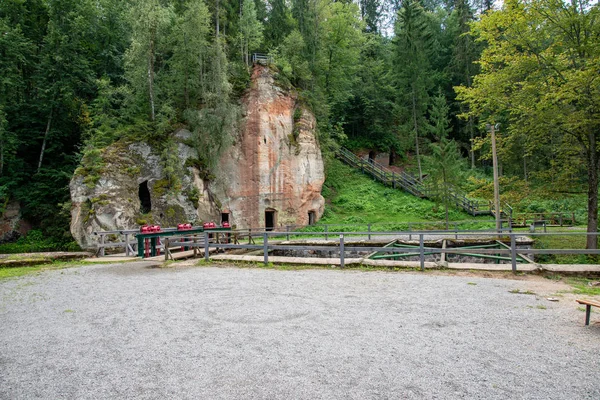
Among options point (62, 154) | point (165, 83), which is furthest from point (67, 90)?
point (165, 83)

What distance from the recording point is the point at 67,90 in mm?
27078

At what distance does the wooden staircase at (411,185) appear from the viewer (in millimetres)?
27969

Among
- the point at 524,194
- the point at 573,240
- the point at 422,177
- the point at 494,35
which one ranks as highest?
the point at 494,35

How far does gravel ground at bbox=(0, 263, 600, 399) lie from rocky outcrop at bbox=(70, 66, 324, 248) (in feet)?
40.5

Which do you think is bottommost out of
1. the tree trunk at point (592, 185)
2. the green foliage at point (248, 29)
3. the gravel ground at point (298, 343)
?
the gravel ground at point (298, 343)

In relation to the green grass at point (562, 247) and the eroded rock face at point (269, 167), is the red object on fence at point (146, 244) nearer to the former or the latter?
the eroded rock face at point (269, 167)

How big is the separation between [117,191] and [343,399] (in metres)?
19.9

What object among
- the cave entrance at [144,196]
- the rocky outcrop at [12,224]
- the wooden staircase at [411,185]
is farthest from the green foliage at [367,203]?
the rocky outcrop at [12,224]

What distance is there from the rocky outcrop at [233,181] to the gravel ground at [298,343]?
12.4 meters

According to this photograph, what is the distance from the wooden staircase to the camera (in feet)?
91.8

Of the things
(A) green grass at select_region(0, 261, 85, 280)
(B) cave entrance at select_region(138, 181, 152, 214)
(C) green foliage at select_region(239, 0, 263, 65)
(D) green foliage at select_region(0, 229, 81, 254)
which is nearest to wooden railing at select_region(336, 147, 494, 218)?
(C) green foliage at select_region(239, 0, 263, 65)

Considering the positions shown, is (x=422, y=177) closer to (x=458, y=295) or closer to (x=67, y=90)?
(x=458, y=295)

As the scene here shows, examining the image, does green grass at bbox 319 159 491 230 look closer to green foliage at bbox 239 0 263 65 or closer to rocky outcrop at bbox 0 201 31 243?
green foliage at bbox 239 0 263 65

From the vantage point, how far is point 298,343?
14.9 feet
